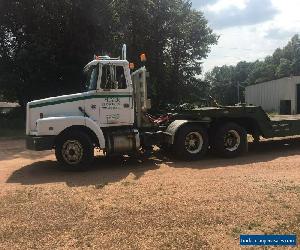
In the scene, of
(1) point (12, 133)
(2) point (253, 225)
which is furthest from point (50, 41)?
(2) point (253, 225)

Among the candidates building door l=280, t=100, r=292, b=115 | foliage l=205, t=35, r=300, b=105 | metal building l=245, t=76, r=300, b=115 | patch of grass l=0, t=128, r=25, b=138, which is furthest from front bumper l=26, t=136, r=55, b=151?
foliage l=205, t=35, r=300, b=105

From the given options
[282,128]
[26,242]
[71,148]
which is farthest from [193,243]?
[282,128]

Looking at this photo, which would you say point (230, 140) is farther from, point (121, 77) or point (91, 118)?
point (91, 118)

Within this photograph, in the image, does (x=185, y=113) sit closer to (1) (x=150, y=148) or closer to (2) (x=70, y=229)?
(1) (x=150, y=148)

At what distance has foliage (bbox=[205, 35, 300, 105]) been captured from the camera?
11819 centimetres

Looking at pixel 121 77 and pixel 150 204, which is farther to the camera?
pixel 121 77

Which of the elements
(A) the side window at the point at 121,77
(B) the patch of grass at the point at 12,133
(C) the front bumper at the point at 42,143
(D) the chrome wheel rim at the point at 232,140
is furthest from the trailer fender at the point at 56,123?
(B) the patch of grass at the point at 12,133

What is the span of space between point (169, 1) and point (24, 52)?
2126 centimetres

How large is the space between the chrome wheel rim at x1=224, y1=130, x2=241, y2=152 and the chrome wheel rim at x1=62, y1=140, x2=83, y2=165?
4342mm

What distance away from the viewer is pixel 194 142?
13.0 m

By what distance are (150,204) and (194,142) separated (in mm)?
5142

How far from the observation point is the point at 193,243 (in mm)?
6227

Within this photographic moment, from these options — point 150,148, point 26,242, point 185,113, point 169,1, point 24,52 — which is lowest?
point 26,242

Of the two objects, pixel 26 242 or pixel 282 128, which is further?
pixel 282 128
